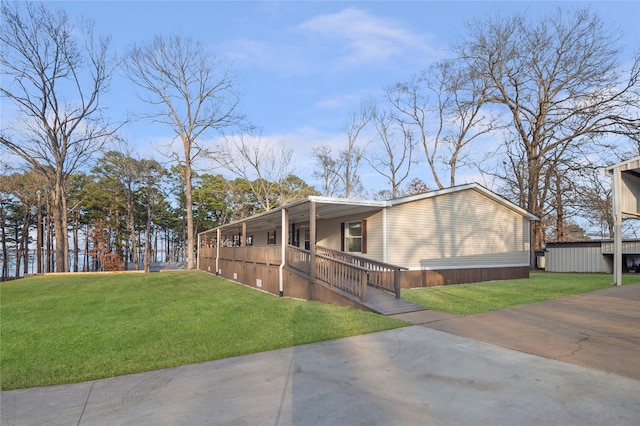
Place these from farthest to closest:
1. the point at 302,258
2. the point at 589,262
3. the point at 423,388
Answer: the point at 589,262, the point at 302,258, the point at 423,388

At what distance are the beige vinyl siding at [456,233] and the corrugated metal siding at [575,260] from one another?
514 centimetres

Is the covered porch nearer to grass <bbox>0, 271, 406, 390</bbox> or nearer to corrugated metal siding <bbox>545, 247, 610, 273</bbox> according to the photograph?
grass <bbox>0, 271, 406, 390</bbox>

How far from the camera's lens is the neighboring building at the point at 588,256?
17.9 meters

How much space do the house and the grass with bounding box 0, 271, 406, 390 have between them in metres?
1.23

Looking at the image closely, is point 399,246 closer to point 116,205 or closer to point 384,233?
point 384,233

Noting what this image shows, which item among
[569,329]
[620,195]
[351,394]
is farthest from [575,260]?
[351,394]

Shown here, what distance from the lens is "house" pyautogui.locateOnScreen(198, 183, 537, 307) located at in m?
10.1

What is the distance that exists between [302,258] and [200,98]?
819 inches

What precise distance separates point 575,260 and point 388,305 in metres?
16.2

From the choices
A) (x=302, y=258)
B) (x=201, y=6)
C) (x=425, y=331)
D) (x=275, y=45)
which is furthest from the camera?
(x=275, y=45)

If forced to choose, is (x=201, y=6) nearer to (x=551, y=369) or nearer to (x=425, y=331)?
(x=425, y=331)

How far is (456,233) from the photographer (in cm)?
1382

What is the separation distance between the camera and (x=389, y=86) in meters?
29.2

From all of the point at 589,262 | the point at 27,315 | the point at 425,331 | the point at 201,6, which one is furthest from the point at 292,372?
the point at 589,262
